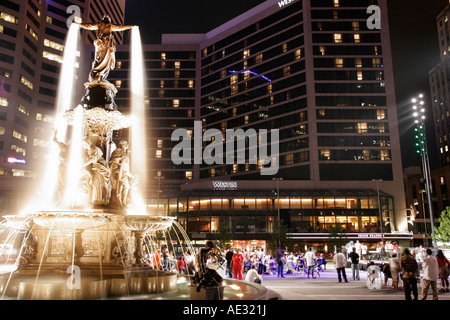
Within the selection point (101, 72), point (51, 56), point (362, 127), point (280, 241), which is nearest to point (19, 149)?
point (51, 56)

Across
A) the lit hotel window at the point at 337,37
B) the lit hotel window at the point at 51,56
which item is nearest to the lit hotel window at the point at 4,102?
the lit hotel window at the point at 51,56

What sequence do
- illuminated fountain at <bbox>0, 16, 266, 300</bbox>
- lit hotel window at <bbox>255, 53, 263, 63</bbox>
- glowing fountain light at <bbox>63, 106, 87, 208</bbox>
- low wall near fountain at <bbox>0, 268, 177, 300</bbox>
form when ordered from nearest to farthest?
1. low wall near fountain at <bbox>0, 268, 177, 300</bbox>
2. illuminated fountain at <bbox>0, 16, 266, 300</bbox>
3. glowing fountain light at <bbox>63, 106, 87, 208</bbox>
4. lit hotel window at <bbox>255, 53, 263, 63</bbox>

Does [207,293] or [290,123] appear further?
[290,123]

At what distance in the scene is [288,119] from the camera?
2869 inches

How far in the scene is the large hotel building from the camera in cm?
6028

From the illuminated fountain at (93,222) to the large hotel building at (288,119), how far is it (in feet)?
131

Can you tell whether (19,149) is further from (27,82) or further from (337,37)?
(337,37)

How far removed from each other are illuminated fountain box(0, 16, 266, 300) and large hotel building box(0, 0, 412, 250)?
39.8 metres

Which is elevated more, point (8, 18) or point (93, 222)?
point (8, 18)

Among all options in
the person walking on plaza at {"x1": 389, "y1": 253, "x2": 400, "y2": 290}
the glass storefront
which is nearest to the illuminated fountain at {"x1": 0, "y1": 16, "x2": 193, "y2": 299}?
the person walking on plaza at {"x1": 389, "y1": 253, "x2": 400, "y2": 290}

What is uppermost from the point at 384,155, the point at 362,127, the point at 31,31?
the point at 31,31

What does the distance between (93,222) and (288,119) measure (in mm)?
65972

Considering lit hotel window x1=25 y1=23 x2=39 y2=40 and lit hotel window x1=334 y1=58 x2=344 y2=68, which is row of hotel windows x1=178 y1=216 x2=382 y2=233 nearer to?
lit hotel window x1=334 y1=58 x2=344 y2=68

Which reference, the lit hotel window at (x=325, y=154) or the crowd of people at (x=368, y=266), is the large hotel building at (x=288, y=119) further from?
the crowd of people at (x=368, y=266)
